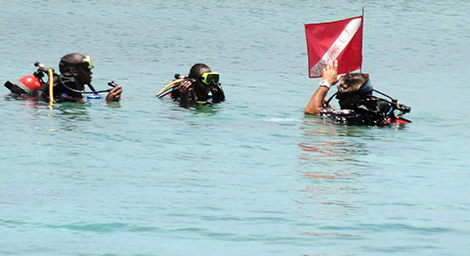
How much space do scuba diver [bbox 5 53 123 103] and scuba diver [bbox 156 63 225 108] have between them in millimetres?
918

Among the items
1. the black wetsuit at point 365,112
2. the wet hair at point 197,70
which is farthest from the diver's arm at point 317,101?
the wet hair at point 197,70

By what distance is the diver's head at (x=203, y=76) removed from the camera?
426 inches

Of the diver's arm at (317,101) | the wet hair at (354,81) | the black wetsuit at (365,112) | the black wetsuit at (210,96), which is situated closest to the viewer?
the wet hair at (354,81)

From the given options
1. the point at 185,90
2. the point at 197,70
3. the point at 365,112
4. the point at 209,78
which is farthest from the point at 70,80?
the point at 365,112

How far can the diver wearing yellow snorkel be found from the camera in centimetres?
1073

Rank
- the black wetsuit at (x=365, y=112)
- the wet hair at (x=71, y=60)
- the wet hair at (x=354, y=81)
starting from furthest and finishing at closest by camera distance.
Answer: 1. the wet hair at (x=71, y=60)
2. the black wetsuit at (x=365, y=112)
3. the wet hair at (x=354, y=81)

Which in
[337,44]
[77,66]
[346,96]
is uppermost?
[337,44]

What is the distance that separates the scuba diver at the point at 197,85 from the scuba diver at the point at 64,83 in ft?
3.01

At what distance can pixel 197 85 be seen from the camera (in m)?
11.2

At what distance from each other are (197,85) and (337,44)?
2035mm

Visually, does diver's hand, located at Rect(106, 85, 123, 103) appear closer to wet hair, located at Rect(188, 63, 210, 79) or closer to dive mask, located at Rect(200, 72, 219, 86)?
wet hair, located at Rect(188, 63, 210, 79)

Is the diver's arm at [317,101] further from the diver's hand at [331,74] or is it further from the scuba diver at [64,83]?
the scuba diver at [64,83]

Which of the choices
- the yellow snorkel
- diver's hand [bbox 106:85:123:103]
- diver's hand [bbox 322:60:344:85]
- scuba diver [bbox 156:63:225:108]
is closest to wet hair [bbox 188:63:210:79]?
scuba diver [bbox 156:63:225:108]

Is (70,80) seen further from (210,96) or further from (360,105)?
(360,105)
